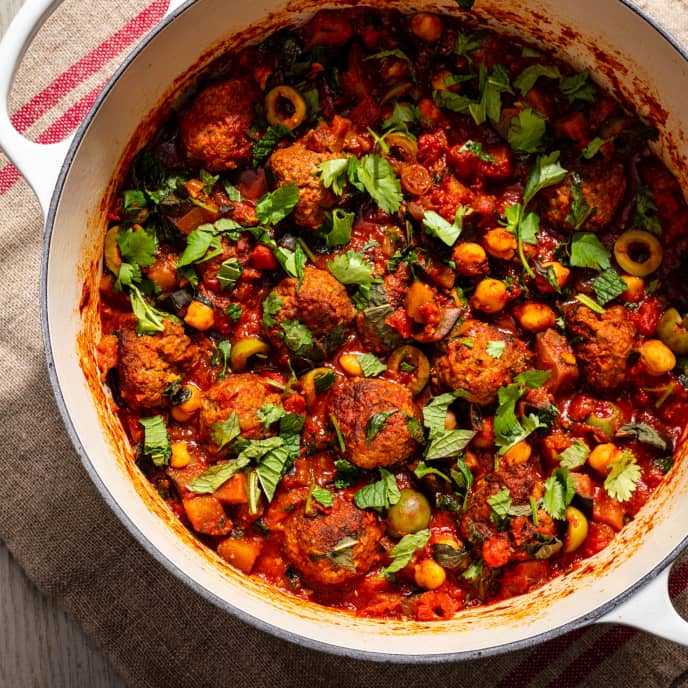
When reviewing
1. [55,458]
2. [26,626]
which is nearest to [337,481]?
[55,458]

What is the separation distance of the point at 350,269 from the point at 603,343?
1.46 meters

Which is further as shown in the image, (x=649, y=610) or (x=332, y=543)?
(x=332, y=543)

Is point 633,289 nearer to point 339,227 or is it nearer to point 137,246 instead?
point 339,227

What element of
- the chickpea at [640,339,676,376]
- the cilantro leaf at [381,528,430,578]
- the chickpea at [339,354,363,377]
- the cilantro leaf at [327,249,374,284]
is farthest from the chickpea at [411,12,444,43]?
the cilantro leaf at [381,528,430,578]

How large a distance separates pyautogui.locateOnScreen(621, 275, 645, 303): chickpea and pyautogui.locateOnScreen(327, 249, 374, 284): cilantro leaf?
1.46 meters

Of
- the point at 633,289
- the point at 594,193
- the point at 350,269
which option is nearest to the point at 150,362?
the point at 350,269

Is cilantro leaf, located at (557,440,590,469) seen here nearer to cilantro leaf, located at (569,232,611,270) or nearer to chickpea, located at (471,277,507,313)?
chickpea, located at (471,277,507,313)

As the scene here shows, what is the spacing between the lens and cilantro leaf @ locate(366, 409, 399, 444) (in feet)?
14.4

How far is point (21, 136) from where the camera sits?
12.4ft

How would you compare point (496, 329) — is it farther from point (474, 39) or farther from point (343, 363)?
point (474, 39)

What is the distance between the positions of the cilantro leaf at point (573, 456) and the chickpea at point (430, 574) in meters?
0.90

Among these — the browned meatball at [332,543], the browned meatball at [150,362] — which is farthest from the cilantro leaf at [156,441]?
the browned meatball at [332,543]

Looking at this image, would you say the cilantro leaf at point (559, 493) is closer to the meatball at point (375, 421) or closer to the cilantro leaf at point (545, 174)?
the meatball at point (375, 421)

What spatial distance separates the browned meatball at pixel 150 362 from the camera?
4410 millimetres
